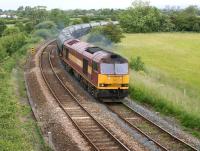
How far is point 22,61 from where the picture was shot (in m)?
46.3

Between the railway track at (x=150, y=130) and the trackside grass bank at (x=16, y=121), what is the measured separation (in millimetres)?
4715

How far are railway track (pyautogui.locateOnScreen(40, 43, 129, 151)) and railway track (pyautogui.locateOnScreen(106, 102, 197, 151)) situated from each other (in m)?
1.61

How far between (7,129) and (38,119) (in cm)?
391

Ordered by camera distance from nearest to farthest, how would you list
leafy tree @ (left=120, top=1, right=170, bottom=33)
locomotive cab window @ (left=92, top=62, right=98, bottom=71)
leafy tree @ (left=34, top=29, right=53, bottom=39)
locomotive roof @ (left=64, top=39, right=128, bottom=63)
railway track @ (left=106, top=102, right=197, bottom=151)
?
railway track @ (left=106, top=102, right=197, bottom=151) → locomotive roof @ (left=64, top=39, right=128, bottom=63) → locomotive cab window @ (left=92, top=62, right=98, bottom=71) → leafy tree @ (left=34, top=29, right=53, bottom=39) → leafy tree @ (left=120, top=1, right=170, bottom=33)

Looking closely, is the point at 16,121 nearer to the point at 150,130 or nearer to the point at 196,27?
the point at 150,130

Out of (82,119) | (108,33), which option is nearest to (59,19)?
(108,33)

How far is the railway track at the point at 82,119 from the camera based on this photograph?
18.1 m

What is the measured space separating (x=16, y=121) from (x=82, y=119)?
3.65m

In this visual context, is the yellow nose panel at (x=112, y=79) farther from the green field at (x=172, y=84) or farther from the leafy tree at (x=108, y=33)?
the leafy tree at (x=108, y=33)

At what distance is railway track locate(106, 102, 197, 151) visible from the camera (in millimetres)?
18016

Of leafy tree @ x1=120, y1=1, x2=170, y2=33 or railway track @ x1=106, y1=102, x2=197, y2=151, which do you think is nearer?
railway track @ x1=106, y1=102, x2=197, y2=151

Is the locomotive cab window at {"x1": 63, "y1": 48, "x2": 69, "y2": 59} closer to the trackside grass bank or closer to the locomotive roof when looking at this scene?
the locomotive roof

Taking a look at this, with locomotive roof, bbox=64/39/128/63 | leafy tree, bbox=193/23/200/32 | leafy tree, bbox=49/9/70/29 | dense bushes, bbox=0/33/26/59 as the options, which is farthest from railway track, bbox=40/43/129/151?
leafy tree, bbox=193/23/200/32

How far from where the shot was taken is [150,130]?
67.4 feet
